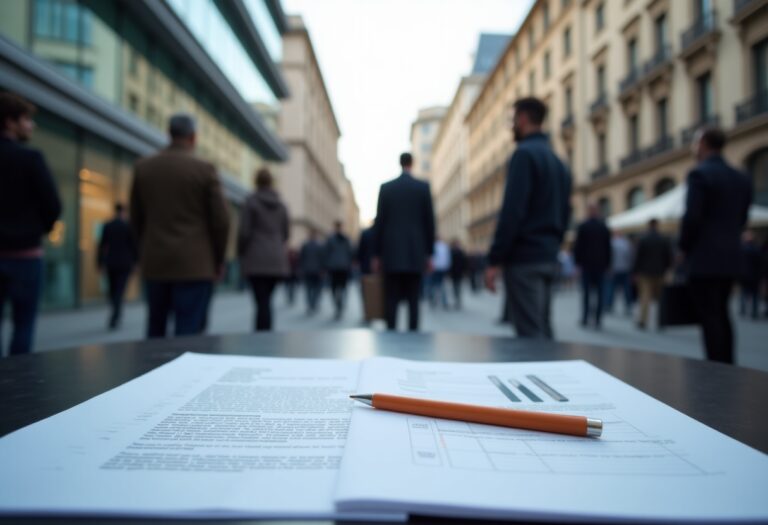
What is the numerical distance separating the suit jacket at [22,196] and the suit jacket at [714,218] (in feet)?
13.6

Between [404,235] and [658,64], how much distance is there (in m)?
17.1

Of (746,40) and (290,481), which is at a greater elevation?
(746,40)

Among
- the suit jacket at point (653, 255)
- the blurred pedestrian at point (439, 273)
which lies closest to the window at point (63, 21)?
the blurred pedestrian at point (439, 273)

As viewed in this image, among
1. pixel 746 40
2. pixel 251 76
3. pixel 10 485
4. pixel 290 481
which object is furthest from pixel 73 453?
pixel 251 76

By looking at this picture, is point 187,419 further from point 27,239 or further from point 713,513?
point 27,239

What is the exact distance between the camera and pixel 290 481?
435mm

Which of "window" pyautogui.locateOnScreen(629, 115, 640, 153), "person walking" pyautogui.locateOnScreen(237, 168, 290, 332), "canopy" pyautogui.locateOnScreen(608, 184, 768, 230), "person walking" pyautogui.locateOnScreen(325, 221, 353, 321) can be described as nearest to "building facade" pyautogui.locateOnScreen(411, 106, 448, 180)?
"window" pyautogui.locateOnScreen(629, 115, 640, 153)

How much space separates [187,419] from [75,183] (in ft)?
34.6

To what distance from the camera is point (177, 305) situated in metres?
3.04

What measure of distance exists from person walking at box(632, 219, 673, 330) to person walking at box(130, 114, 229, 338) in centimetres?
688

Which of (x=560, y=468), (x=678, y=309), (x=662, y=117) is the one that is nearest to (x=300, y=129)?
(x=662, y=117)

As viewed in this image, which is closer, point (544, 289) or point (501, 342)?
point (501, 342)

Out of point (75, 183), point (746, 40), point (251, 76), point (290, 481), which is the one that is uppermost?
point (251, 76)

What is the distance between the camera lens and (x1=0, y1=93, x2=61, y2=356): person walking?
9.02ft
